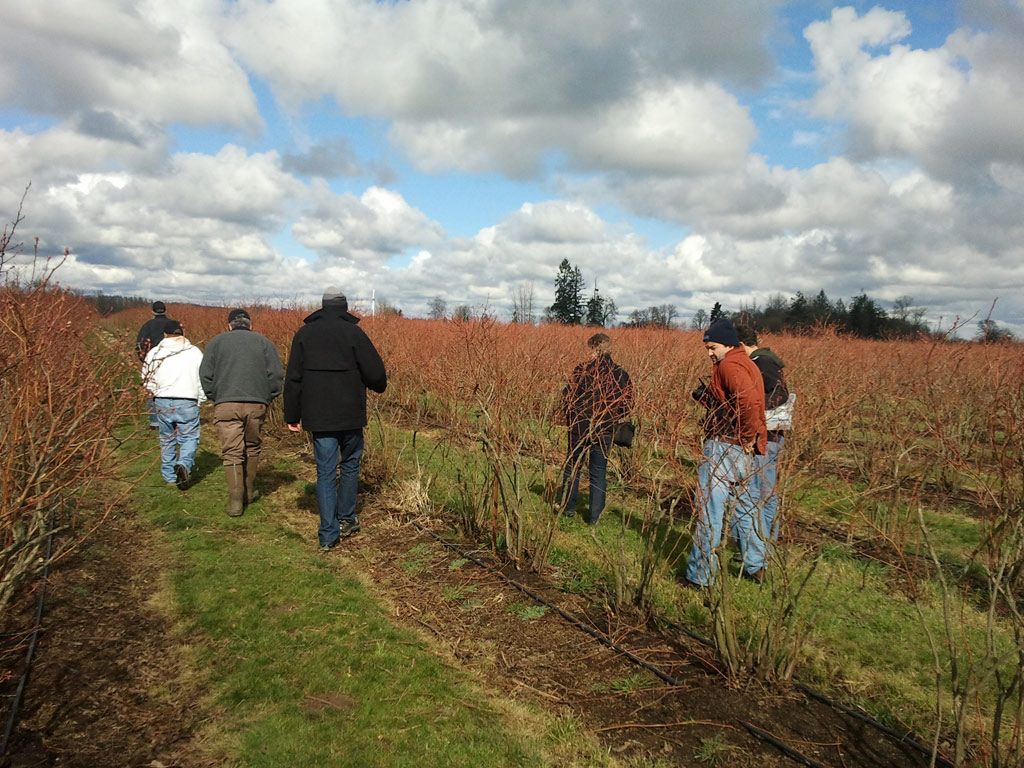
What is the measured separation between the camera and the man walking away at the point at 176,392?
6148mm

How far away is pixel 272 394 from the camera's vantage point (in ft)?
19.3

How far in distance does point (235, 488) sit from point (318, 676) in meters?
2.98

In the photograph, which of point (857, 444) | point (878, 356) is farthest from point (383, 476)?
point (878, 356)

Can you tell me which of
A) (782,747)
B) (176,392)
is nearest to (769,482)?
(782,747)

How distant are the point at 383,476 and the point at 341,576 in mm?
2332

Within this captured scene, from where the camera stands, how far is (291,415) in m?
4.81

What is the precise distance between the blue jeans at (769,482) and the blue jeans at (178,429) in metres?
5.49

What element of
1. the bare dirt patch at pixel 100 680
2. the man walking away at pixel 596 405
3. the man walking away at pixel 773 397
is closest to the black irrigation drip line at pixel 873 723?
the man walking away at pixel 773 397

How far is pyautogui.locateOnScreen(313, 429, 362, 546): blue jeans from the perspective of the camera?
4.82 m

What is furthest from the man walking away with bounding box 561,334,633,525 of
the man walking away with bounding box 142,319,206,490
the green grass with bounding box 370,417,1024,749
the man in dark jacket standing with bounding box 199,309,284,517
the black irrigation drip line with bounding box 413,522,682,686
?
the man walking away with bounding box 142,319,206,490

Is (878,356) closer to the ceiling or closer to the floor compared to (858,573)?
closer to the ceiling

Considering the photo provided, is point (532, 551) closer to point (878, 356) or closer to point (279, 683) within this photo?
point (279, 683)

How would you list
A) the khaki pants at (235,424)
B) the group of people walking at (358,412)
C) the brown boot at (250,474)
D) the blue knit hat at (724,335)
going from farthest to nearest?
the brown boot at (250,474), the khaki pants at (235,424), the blue knit hat at (724,335), the group of people walking at (358,412)

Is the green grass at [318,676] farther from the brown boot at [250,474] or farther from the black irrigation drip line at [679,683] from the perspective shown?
the brown boot at [250,474]
